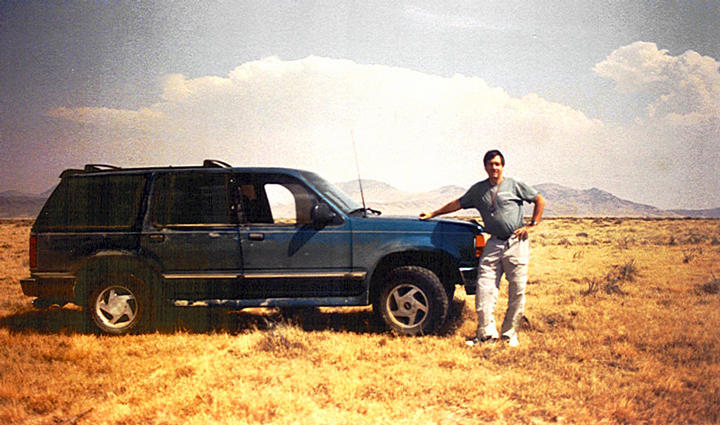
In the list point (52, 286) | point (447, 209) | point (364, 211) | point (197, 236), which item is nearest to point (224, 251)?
point (197, 236)

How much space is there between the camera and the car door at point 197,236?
5820 mm

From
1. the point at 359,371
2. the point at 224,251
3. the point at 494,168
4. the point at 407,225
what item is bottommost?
the point at 359,371

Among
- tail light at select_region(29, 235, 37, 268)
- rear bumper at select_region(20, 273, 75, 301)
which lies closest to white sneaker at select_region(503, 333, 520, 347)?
rear bumper at select_region(20, 273, 75, 301)

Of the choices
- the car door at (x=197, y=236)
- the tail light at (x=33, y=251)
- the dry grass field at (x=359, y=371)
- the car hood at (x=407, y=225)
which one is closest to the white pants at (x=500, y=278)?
the dry grass field at (x=359, y=371)

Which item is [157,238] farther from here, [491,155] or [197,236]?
[491,155]

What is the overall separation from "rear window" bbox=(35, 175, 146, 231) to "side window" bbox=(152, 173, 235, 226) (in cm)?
28

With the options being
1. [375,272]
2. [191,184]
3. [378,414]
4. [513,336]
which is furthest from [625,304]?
[191,184]

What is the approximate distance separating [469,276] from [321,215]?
1.91 m

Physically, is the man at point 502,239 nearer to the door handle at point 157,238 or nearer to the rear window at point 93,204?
the door handle at point 157,238

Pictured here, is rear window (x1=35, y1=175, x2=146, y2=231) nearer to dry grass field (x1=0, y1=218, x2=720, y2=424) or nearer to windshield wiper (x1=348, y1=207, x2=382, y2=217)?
dry grass field (x1=0, y1=218, x2=720, y2=424)

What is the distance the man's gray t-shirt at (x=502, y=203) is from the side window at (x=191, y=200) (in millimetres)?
3011

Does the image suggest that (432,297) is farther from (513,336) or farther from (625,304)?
(625,304)

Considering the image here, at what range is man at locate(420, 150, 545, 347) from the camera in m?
5.39

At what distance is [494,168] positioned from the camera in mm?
5391
